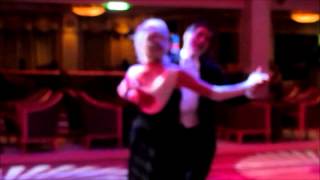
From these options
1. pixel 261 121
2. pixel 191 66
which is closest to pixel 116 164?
pixel 261 121

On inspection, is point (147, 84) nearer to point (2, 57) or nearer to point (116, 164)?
point (116, 164)

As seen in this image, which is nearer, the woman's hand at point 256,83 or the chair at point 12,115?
the woman's hand at point 256,83

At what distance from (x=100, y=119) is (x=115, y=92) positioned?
3061 mm

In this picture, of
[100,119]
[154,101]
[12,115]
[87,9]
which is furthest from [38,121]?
[154,101]

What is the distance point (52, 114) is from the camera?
8.30 m

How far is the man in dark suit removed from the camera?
315 centimetres

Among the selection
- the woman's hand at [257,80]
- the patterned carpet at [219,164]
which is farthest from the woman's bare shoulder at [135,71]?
the patterned carpet at [219,164]

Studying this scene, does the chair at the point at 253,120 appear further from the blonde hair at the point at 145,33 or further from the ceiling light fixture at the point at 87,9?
the blonde hair at the point at 145,33

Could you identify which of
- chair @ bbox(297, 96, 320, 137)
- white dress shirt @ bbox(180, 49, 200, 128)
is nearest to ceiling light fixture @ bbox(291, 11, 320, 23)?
chair @ bbox(297, 96, 320, 137)

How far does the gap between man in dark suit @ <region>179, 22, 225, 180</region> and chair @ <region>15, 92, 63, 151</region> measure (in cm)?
497

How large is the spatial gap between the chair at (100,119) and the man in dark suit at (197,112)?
508 centimetres

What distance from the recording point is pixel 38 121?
8.21 metres

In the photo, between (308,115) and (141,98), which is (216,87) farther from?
(308,115)

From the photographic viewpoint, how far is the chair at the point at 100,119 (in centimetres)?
845
